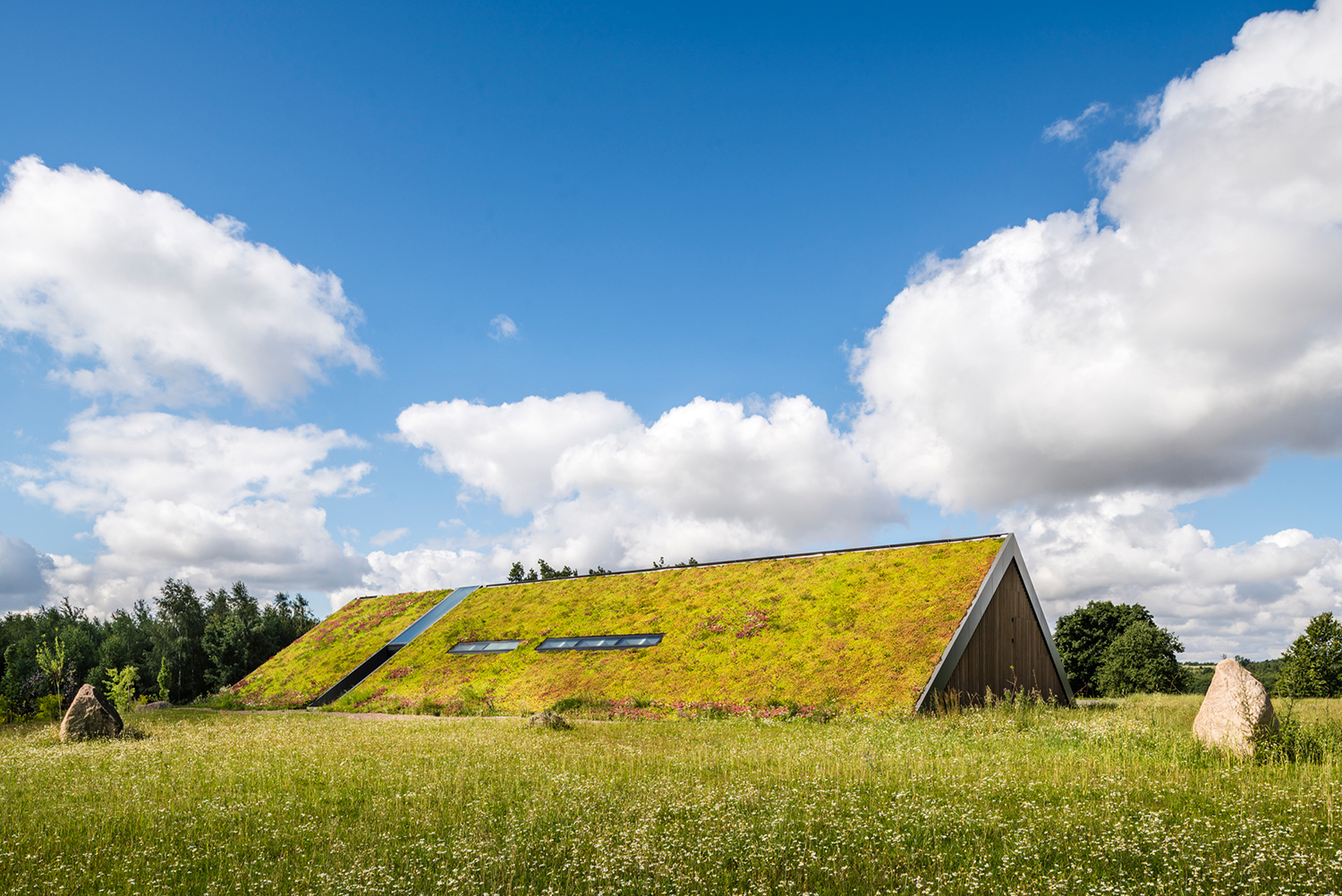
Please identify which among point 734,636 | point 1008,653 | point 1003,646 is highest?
point 734,636

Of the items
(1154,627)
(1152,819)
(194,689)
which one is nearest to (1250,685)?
(1152,819)

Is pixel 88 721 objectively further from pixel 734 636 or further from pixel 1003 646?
pixel 1003 646

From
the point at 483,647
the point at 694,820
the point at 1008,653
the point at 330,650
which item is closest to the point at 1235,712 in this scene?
the point at 694,820

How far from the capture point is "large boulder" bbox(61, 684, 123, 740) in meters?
20.4

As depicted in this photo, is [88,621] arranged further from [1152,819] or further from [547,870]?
[1152,819]

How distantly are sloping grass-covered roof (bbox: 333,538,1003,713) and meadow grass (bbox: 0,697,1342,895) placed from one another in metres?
9.13

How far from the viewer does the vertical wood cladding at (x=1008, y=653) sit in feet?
79.2

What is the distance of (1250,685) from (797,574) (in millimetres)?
20262

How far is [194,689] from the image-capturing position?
53906mm

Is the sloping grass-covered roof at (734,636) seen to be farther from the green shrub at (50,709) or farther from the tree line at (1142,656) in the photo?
the tree line at (1142,656)

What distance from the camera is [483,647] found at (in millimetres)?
36375

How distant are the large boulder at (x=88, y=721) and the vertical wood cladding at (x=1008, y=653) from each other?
84.0 ft

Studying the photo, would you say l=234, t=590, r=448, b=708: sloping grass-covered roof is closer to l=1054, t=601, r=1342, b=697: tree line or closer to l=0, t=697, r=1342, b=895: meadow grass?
l=0, t=697, r=1342, b=895: meadow grass

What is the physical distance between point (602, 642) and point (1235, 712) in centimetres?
2434
